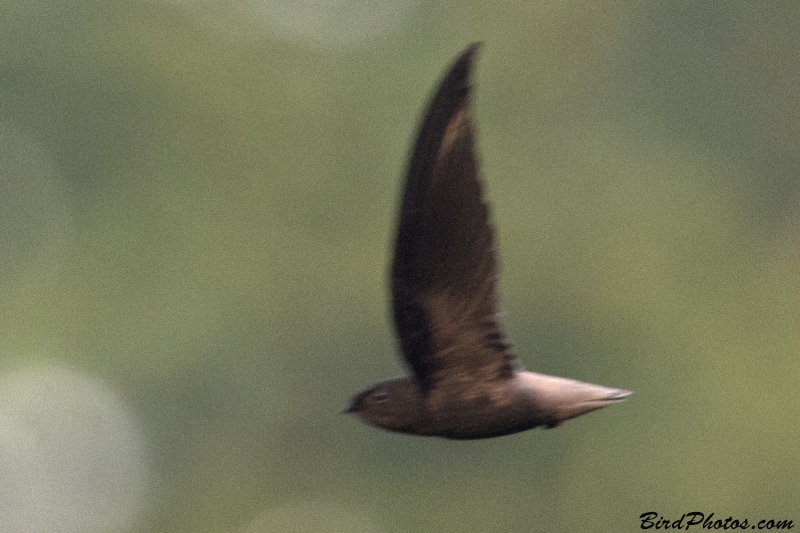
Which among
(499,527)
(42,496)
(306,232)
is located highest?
(306,232)

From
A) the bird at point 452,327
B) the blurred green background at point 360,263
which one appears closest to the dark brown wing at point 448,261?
the bird at point 452,327

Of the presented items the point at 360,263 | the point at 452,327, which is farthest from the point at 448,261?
the point at 360,263

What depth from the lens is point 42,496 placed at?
6035 mm

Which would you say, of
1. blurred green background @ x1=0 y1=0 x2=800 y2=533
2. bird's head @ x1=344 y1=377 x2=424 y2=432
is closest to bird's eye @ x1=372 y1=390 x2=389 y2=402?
bird's head @ x1=344 y1=377 x2=424 y2=432

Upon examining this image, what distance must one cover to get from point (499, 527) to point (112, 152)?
3.92 metres

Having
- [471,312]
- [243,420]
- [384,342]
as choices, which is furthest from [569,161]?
[471,312]

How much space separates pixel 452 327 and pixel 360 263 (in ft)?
15.4

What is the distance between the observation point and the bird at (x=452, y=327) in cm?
66

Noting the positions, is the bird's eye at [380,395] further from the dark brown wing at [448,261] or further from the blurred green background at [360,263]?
the blurred green background at [360,263]

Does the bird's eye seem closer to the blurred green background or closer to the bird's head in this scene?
the bird's head

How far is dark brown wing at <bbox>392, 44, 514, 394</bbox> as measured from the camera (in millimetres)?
649

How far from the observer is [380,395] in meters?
0.71

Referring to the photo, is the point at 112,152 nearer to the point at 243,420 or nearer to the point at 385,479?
the point at 243,420

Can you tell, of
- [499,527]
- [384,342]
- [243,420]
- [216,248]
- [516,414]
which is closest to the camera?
[516,414]
